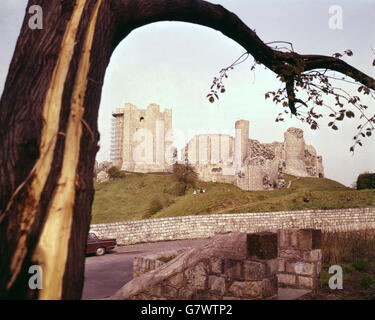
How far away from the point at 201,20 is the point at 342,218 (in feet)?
72.8

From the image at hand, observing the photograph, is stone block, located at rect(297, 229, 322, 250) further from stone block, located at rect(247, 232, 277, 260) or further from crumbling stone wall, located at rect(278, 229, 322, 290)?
stone block, located at rect(247, 232, 277, 260)

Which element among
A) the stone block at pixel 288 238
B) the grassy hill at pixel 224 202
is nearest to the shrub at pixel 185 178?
the grassy hill at pixel 224 202

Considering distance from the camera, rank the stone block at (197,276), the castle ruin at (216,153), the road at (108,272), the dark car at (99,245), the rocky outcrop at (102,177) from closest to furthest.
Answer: the stone block at (197,276) → the road at (108,272) → the dark car at (99,245) → the castle ruin at (216,153) → the rocky outcrop at (102,177)

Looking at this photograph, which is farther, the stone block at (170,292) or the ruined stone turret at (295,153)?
the ruined stone turret at (295,153)

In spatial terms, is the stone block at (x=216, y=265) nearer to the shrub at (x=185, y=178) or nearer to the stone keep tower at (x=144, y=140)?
the shrub at (x=185, y=178)

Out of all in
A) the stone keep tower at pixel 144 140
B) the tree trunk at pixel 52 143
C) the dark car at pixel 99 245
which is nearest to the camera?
the tree trunk at pixel 52 143

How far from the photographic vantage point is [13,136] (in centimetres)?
238

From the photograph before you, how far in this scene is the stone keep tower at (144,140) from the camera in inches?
2542

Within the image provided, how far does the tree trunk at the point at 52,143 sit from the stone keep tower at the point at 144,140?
200 ft

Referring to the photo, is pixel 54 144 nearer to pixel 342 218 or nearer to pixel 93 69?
pixel 93 69

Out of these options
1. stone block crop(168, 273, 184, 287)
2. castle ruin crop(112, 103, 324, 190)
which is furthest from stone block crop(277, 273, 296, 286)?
castle ruin crop(112, 103, 324, 190)

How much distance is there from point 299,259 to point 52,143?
5.15m

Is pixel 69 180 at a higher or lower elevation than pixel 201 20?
lower
